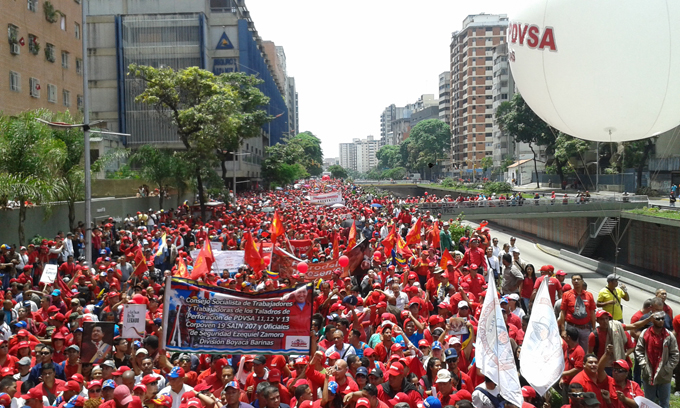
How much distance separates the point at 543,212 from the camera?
40781 millimetres

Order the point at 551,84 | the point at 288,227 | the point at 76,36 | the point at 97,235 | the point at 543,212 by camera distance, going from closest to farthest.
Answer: the point at 551,84 < the point at 97,235 < the point at 288,227 < the point at 76,36 < the point at 543,212

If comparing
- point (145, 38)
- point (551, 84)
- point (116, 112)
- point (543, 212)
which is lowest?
point (543, 212)

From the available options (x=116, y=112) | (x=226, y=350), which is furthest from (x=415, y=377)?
(x=116, y=112)

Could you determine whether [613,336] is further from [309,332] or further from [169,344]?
[169,344]

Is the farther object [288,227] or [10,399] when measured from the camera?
[288,227]

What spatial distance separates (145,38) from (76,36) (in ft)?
62.3

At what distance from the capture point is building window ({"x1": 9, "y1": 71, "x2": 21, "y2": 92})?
29.4 m

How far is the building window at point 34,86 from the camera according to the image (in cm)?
3140

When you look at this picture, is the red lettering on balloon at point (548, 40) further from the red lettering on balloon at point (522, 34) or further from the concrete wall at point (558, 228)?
the concrete wall at point (558, 228)

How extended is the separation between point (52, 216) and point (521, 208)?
3056cm

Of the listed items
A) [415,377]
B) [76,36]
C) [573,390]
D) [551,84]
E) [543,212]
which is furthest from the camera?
[543,212]

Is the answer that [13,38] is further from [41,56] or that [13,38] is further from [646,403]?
[646,403]

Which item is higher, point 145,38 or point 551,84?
point 145,38

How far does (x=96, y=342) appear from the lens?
747 cm
